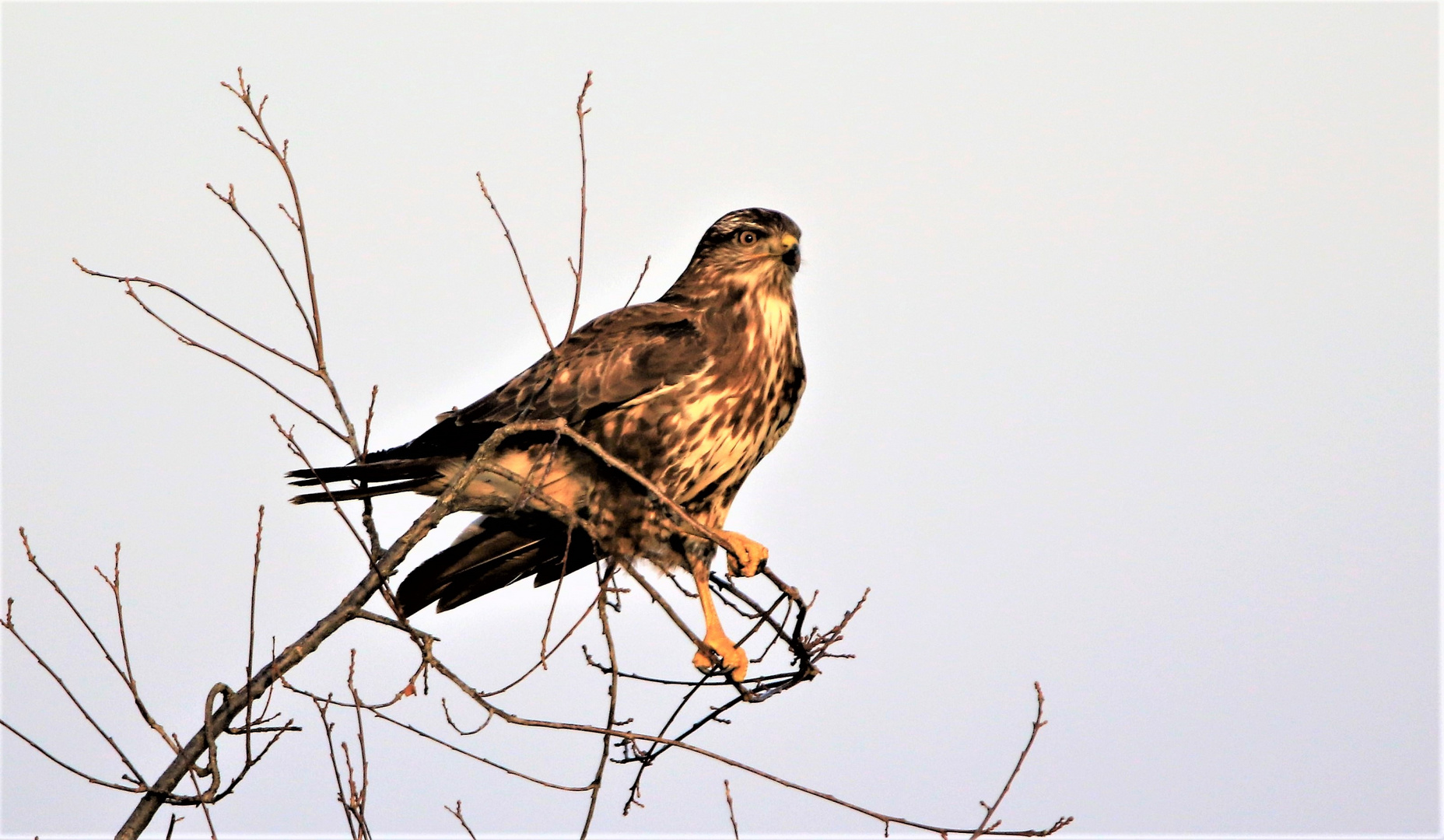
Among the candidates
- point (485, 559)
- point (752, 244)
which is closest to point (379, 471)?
point (485, 559)

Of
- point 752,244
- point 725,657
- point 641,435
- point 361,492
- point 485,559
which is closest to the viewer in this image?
point 361,492

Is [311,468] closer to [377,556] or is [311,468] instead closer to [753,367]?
[377,556]

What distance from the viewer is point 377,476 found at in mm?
4516

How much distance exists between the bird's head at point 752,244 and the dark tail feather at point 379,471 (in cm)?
139

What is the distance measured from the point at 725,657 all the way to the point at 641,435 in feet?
2.92

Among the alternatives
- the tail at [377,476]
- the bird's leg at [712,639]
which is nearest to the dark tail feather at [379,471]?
the tail at [377,476]

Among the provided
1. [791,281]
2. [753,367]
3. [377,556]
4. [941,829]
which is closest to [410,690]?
[377,556]

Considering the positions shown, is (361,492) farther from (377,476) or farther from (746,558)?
(746,558)

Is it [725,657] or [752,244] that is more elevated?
[752,244]

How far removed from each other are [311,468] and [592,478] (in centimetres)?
122

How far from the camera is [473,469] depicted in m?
3.60

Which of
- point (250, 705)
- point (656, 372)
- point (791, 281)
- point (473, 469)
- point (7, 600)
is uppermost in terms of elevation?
point (791, 281)

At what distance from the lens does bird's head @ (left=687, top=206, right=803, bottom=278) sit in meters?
5.29

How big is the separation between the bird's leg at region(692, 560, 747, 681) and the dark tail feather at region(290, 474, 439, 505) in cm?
105
